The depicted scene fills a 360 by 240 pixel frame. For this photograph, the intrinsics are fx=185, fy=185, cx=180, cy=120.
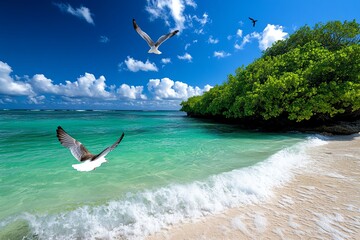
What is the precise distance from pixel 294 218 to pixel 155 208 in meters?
3.29

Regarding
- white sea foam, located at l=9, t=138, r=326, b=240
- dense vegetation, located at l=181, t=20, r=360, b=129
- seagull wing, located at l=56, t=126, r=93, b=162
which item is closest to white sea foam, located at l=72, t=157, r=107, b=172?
seagull wing, located at l=56, t=126, r=93, b=162

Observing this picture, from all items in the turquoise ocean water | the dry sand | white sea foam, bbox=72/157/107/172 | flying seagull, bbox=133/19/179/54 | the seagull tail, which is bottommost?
the turquoise ocean water

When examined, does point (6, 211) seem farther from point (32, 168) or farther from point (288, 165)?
point (288, 165)

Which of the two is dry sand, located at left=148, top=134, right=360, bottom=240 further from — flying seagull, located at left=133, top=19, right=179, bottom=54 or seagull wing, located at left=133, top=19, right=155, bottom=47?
seagull wing, located at left=133, top=19, right=155, bottom=47

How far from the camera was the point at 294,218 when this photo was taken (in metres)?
4.15

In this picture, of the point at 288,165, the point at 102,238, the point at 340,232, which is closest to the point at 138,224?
the point at 102,238

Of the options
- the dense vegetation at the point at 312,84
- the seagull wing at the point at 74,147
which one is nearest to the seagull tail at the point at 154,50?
the seagull wing at the point at 74,147

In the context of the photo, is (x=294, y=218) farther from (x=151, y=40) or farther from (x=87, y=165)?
(x=151, y=40)

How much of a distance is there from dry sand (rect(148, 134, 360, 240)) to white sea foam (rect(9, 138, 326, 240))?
0.26 m

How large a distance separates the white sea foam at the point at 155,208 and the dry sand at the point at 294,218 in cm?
26

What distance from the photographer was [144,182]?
667 centimetres

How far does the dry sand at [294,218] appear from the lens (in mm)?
3691

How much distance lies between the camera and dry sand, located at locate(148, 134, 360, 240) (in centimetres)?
369

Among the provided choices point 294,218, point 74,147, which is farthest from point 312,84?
point 74,147
